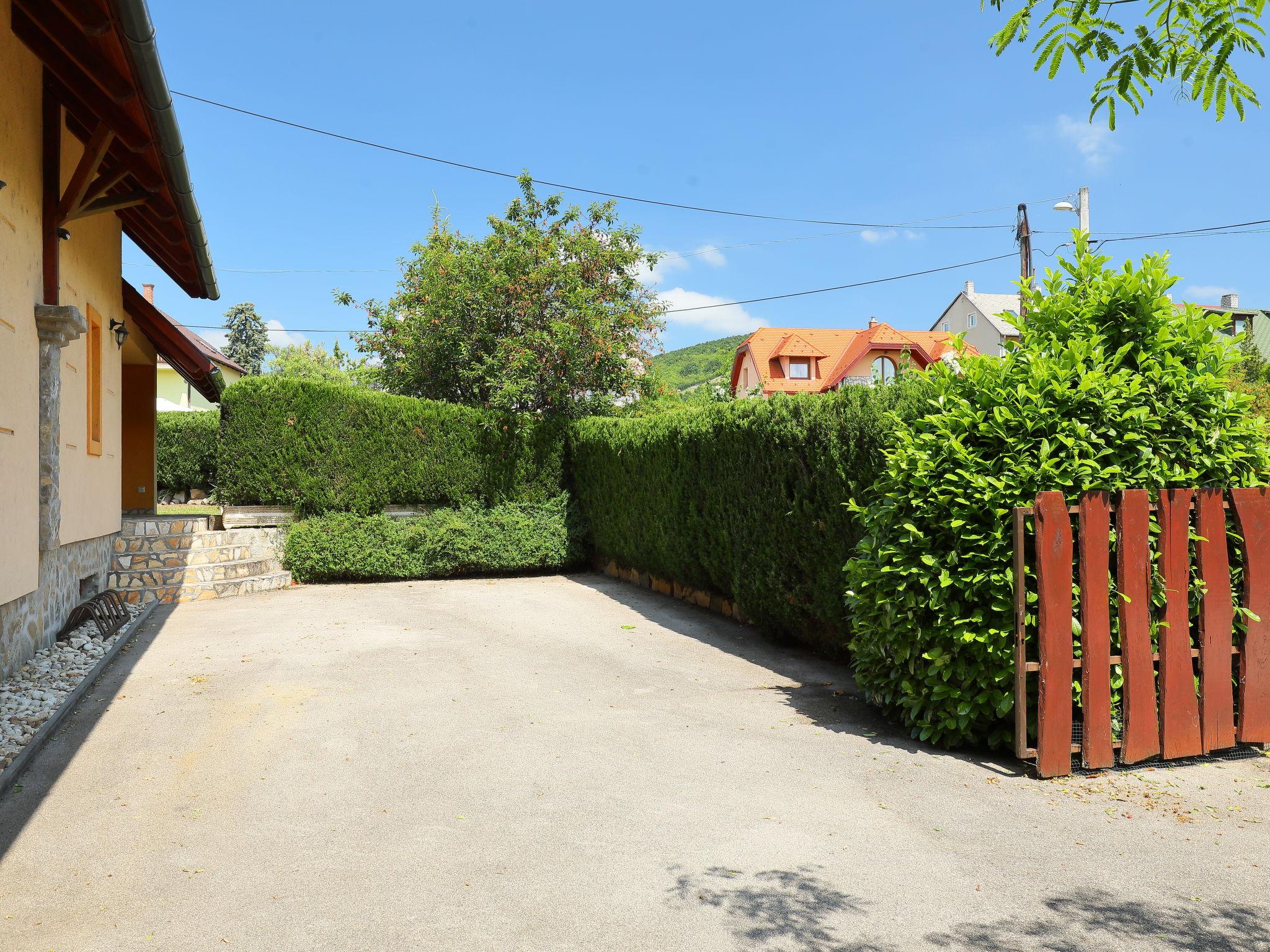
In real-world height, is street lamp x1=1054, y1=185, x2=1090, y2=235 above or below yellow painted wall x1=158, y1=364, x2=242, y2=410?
above

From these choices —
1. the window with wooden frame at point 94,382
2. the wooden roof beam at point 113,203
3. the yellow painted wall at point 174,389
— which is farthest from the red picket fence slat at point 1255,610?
the yellow painted wall at point 174,389

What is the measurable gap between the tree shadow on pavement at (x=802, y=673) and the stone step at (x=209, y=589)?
494cm

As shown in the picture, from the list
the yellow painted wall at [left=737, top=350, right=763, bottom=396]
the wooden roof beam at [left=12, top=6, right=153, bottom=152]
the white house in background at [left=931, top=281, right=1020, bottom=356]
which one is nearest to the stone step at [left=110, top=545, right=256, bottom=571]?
the wooden roof beam at [left=12, top=6, right=153, bottom=152]

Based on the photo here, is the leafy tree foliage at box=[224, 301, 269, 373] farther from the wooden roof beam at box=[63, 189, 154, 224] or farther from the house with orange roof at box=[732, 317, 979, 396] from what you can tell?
the wooden roof beam at box=[63, 189, 154, 224]

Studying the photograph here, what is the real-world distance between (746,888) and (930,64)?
37.5ft

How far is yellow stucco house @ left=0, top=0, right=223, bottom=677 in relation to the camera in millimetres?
5820

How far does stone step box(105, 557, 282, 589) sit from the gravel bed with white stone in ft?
8.00

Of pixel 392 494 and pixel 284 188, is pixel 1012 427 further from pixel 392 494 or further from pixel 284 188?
pixel 284 188

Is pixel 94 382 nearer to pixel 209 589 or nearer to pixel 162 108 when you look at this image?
pixel 209 589

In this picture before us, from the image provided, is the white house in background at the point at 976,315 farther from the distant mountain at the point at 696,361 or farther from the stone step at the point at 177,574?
the stone step at the point at 177,574

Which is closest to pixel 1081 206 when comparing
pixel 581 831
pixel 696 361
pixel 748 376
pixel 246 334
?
pixel 581 831

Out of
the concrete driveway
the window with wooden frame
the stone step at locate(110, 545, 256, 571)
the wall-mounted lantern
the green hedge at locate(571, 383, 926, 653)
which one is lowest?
the concrete driveway

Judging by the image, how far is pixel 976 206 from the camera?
82.2 ft

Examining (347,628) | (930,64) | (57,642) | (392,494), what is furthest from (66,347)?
(930,64)
